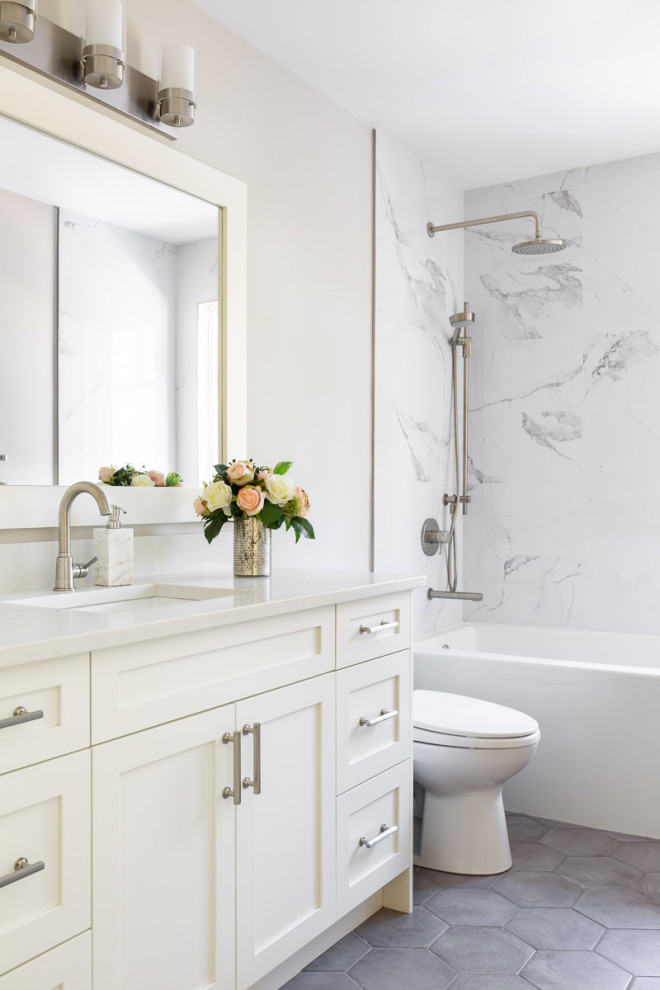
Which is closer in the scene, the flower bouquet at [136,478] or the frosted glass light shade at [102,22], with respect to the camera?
the frosted glass light shade at [102,22]

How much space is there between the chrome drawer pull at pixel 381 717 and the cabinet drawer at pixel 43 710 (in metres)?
0.85

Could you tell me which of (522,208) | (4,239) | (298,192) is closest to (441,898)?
(4,239)

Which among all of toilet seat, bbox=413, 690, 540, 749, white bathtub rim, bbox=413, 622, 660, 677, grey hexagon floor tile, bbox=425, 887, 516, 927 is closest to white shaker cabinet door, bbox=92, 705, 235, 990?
grey hexagon floor tile, bbox=425, 887, 516, 927

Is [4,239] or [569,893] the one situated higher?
[4,239]

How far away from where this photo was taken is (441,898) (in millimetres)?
2242

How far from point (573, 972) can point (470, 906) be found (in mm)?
365

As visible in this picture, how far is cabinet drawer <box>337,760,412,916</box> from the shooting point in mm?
1880

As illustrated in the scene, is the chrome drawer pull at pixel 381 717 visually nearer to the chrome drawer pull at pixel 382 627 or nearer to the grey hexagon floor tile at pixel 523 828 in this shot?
the chrome drawer pull at pixel 382 627

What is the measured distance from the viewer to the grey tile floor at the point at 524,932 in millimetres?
1857

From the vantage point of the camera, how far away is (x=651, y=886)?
7.53 feet

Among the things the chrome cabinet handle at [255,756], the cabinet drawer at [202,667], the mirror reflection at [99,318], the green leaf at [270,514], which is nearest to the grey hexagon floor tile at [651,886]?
the cabinet drawer at [202,667]

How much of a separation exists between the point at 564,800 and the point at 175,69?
245 centimetres

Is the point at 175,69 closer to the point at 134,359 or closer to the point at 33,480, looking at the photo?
the point at 134,359

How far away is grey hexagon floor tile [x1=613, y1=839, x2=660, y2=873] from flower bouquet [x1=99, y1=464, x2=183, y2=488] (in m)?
1.71
